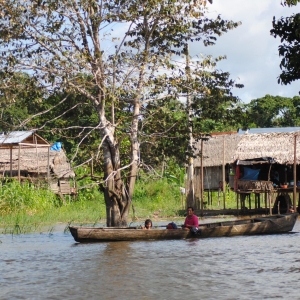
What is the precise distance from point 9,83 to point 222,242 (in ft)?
21.1

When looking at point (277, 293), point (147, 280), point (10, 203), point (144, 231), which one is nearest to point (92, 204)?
point (10, 203)

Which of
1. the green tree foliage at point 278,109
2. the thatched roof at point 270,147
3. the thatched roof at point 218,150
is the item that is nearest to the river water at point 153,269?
the thatched roof at point 270,147

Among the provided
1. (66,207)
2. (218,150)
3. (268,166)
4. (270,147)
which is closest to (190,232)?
(66,207)

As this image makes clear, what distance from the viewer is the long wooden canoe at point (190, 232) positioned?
16.9 metres

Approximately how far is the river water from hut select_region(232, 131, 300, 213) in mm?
8262

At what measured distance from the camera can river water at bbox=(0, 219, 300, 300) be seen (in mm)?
10836

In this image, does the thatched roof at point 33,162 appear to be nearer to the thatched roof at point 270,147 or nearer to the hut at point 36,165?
the hut at point 36,165

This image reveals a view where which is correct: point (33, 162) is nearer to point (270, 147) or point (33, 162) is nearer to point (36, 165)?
point (36, 165)

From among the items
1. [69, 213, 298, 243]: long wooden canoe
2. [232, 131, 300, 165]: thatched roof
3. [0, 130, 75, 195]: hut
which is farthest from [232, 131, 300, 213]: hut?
[0, 130, 75, 195]: hut

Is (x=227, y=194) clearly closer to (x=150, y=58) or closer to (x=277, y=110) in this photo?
(x=277, y=110)

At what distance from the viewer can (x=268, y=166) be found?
96.7 feet

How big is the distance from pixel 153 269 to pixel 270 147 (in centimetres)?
1597

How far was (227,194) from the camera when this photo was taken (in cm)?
3488

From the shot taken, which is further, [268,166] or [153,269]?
[268,166]
